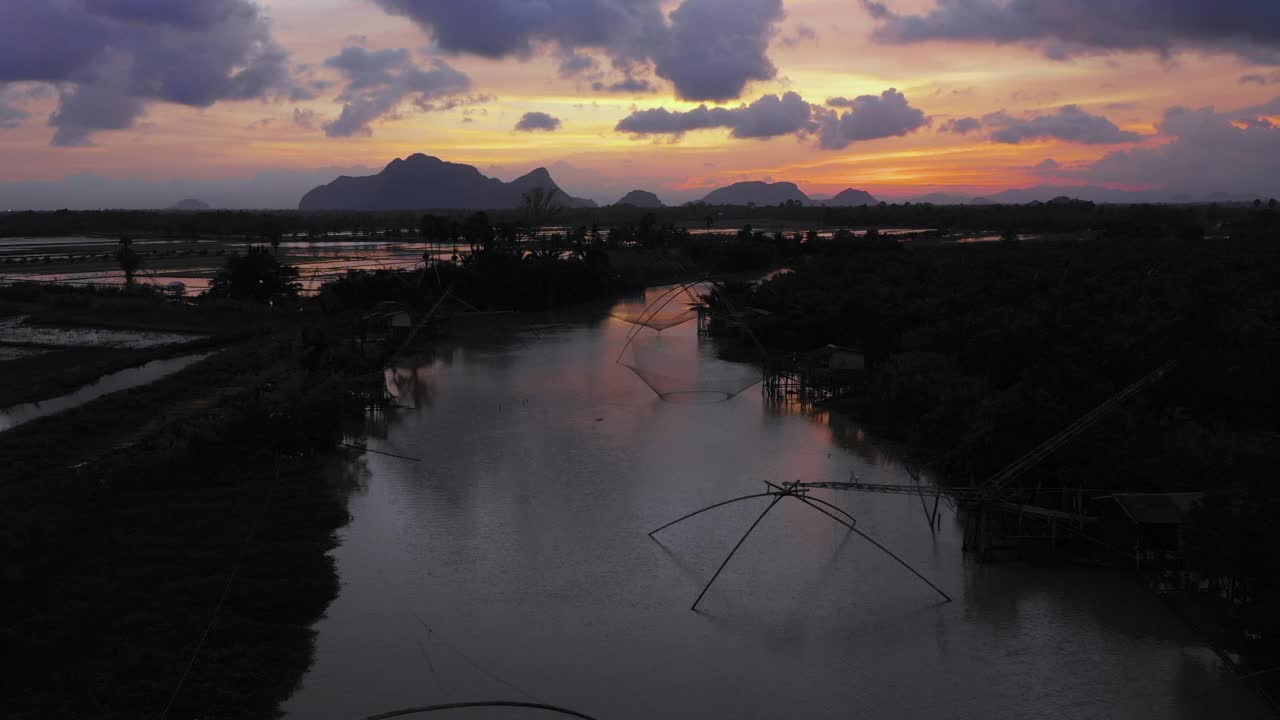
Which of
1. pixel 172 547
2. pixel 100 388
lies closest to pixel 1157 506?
pixel 172 547

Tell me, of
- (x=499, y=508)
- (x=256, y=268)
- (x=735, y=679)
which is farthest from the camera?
(x=256, y=268)

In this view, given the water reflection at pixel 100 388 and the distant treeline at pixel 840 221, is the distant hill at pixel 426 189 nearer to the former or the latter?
the distant treeline at pixel 840 221

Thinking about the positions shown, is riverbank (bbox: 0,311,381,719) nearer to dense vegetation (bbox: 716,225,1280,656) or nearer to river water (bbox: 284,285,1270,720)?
river water (bbox: 284,285,1270,720)

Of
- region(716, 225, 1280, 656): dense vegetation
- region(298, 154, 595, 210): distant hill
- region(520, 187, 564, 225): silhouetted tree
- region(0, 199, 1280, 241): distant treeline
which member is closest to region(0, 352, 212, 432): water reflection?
region(716, 225, 1280, 656): dense vegetation

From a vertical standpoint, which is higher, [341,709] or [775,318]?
[775,318]

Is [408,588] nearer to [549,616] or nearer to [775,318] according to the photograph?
[549,616]

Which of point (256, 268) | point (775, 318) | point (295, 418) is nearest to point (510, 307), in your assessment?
point (256, 268)
